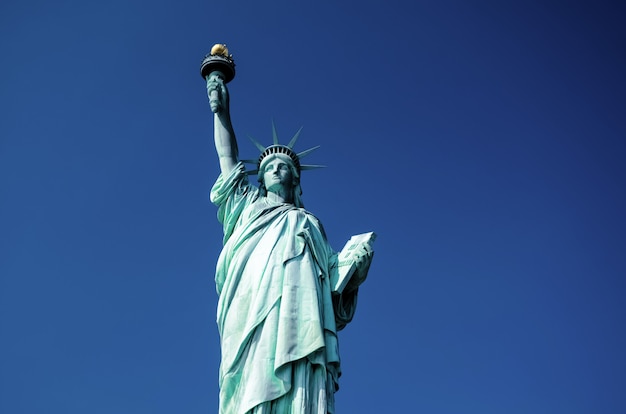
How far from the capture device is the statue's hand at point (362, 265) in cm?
1542

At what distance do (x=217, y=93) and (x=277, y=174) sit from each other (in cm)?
190

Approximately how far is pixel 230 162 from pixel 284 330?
4.08m

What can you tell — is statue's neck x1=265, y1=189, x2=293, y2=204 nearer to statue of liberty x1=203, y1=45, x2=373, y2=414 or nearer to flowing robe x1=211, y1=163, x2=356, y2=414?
statue of liberty x1=203, y1=45, x2=373, y2=414

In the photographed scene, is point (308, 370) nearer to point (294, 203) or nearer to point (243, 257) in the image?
point (243, 257)

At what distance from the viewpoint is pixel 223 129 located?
1700 cm

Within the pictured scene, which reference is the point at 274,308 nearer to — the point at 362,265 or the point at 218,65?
the point at 362,265

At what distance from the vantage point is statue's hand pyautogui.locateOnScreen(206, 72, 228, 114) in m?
17.0

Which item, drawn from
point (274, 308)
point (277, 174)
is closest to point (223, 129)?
point (277, 174)

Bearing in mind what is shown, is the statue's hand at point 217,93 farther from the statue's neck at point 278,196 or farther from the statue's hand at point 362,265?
the statue's hand at point 362,265

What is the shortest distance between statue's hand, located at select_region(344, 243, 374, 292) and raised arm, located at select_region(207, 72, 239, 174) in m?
3.05

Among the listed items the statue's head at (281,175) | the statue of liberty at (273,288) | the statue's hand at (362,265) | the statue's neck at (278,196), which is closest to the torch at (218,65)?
the statue of liberty at (273,288)

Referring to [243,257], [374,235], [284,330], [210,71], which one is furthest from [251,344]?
[210,71]

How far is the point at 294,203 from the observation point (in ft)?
57.0

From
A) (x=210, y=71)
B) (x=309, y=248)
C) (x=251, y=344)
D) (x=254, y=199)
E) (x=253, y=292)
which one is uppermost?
(x=210, y=71)
